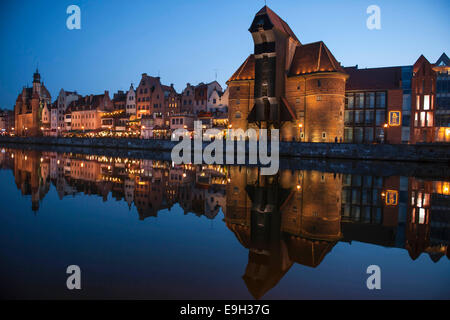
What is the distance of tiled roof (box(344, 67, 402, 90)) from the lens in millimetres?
45844

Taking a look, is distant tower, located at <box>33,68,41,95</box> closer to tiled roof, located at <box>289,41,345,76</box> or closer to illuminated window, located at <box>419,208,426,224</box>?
tiled roof, located at <box>289,41,345,76</box>

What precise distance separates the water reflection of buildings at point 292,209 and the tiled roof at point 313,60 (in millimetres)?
25311

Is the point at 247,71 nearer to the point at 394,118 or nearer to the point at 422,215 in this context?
the point at 394,118

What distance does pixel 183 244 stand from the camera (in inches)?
308

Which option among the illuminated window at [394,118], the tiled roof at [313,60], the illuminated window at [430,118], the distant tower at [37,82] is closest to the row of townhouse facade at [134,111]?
the distant tower at [37,82]

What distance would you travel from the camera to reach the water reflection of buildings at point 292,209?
743cm

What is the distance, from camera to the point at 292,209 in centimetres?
1162

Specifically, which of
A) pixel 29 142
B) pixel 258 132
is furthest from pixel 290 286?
pixel 29 142

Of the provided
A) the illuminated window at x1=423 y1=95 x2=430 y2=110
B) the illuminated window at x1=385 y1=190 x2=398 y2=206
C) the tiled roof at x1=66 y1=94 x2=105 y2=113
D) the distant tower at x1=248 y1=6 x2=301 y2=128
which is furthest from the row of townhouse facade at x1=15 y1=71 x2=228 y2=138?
the illuminated window at x1=385 y1=190 x2=398 y2=206

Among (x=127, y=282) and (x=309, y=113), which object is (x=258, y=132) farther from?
(x=127, y=282)

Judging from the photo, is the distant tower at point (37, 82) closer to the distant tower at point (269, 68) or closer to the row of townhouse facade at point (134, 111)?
the row of townhouse facade at point (134, 111)

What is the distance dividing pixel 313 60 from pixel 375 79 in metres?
10.3

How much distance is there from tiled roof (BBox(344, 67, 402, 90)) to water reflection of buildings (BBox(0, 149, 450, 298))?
95.1ft

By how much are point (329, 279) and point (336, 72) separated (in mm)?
40441
